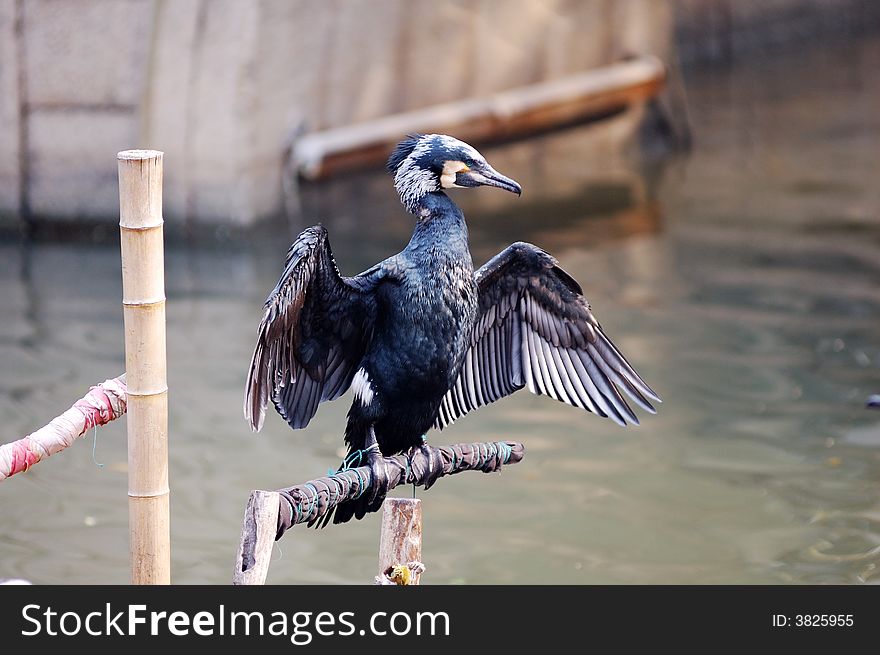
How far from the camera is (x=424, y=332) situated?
9.50 feet

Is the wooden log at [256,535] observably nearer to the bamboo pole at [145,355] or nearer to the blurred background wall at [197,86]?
the bamboo pole at [145,355]

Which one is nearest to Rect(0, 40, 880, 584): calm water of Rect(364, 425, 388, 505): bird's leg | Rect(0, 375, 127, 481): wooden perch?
Rect(364, 425, 388, 505): bird's leg

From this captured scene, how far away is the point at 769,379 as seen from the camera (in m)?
5.68

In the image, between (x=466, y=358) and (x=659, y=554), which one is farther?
(x=659, y=554)

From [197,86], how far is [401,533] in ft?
14.7

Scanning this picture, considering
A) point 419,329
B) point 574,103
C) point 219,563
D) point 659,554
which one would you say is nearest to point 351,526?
point 219,563

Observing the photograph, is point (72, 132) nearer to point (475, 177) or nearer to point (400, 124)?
point (400, 124)

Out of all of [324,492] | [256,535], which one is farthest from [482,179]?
[256,535]

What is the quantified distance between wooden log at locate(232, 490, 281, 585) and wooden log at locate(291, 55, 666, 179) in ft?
16.1

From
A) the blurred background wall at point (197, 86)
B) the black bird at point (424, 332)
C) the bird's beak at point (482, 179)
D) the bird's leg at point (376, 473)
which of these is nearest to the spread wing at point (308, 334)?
the black bird at point (424, 332)

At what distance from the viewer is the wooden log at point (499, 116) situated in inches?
286

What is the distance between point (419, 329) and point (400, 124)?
4.73 meters

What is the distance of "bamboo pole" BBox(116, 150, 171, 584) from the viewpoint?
8.00 ft

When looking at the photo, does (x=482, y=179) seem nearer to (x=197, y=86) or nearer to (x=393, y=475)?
(x=393, y=475)
